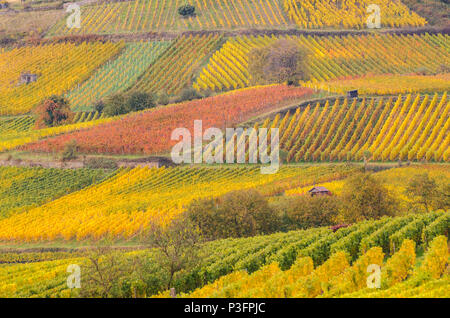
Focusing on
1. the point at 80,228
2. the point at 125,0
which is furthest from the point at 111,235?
the point at 125,0

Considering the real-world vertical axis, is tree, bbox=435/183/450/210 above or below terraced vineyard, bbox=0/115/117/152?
below

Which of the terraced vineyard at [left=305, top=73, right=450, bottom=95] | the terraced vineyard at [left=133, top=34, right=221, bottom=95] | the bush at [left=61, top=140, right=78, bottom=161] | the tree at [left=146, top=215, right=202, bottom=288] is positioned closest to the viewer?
the tree at [left=146, top=215, right=202, bottom=288]

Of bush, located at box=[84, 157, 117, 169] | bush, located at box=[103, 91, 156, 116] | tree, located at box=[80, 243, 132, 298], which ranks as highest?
bush, located at box=[103, 91, 156, 116]

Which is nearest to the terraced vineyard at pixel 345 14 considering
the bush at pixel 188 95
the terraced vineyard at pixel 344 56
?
the terraced vineyard at pixel 344 56

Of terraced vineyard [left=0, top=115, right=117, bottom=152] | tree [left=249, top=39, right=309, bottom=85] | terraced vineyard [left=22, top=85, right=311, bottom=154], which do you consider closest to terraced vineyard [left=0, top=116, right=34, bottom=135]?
terraced vineyard [left=0, top=115, right=117, bottom=152]

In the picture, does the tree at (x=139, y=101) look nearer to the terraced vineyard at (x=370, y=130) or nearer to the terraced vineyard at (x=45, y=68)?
the terraced vineyard at (x=45, y=68)

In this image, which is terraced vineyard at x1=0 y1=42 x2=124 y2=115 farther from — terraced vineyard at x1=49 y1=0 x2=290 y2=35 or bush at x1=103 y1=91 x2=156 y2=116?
bush at x1=103 y1=91 x2=156 y2=116
